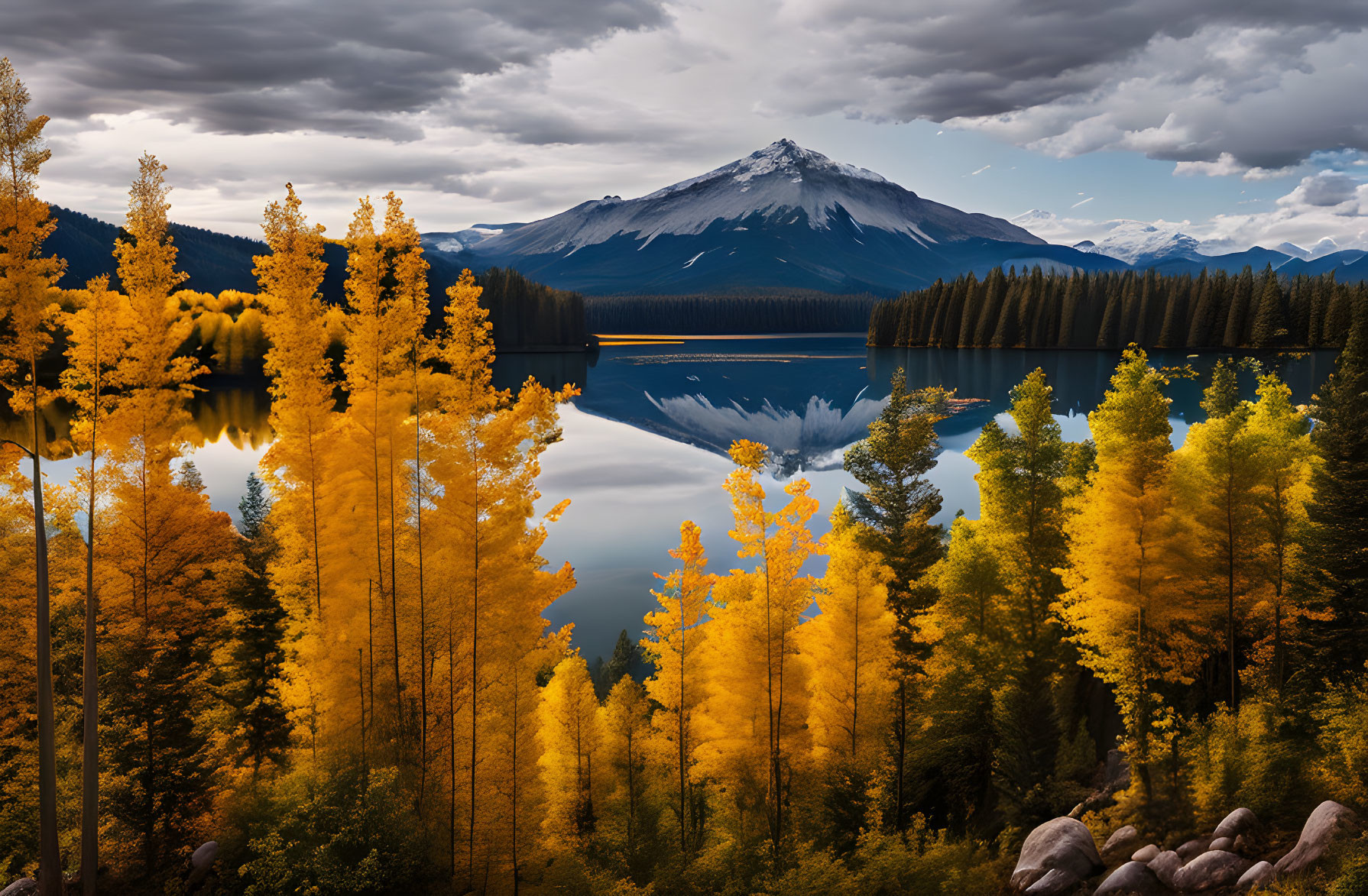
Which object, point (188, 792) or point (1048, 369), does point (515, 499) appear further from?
point (1048, 369)

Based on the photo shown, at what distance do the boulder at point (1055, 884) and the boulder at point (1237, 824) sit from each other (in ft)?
15.8

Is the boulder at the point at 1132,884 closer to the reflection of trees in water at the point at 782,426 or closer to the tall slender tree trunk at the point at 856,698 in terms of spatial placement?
the tall slender tree trunk at the point at 856,698

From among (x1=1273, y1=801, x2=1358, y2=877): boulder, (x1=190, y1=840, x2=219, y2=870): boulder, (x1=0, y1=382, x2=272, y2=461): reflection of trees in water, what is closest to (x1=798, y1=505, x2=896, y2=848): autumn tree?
(x1=1273, y1=801, x2=1358, y2=877): boulder

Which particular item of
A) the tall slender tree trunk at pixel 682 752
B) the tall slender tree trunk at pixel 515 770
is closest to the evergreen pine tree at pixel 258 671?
the tall slender tree trunk at pixel 515 770

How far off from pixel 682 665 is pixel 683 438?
93041mm

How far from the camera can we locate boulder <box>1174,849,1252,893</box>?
2564 centimetres

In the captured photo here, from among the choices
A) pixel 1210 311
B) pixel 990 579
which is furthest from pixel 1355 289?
pixel 990 579

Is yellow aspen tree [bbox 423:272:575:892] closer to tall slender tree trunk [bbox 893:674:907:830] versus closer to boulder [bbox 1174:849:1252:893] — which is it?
tall slender tree trunk [bbox 893:674:907:830]

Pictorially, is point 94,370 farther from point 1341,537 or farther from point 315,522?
point 1341,537

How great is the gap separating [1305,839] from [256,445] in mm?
108322

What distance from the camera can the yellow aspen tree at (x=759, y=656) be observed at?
31.2 meters

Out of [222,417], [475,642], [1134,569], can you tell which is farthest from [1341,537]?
[222,417]

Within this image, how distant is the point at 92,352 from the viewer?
30.6 metres

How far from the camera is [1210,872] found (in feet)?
84.8
